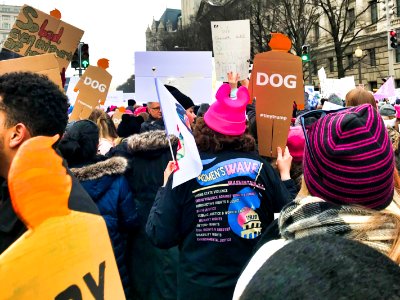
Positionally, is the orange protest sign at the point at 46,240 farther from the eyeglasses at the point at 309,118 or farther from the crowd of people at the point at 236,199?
the eyeglasses at the point at 309,118

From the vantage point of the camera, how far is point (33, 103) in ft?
5.91

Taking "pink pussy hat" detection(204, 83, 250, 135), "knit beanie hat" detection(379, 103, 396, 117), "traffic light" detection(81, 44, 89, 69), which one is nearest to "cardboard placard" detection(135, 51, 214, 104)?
"pink pussy hat" detection(204, 83, 250, 135)

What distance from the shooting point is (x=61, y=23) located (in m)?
4.83

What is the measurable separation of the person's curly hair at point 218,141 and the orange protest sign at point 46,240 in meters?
1.85

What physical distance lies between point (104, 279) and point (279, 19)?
35.7 metres

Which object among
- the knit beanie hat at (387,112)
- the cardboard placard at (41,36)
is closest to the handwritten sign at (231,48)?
the cardboard placard at (41,36)

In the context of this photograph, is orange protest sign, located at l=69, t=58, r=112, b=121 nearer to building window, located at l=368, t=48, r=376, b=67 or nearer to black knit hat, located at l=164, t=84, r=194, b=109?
black knit hat, located at l=164, t=84, r=194, b=109

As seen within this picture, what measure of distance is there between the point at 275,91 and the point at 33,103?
217cm

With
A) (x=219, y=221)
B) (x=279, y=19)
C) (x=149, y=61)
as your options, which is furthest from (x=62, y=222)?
(x=279, y=19)

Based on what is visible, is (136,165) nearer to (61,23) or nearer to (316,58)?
(61,23)

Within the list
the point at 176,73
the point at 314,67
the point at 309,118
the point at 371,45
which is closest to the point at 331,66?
the point at 314,67

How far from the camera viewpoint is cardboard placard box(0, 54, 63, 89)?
3.14 m

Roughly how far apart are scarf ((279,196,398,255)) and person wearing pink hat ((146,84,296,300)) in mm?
1148

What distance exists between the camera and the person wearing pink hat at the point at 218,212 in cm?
267
